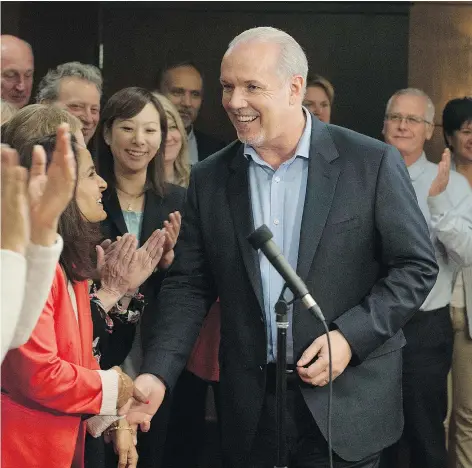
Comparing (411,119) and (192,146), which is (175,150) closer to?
(192,146)

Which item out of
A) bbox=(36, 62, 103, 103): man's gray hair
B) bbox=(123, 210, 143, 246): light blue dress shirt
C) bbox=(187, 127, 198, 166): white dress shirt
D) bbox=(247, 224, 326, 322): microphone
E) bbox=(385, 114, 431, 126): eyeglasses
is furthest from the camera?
bbox=(187, 127, 198, 166): white dress shirt

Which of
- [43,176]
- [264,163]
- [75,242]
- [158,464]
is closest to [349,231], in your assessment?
[264,163]

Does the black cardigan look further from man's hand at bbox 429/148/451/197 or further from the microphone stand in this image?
the microphone stand

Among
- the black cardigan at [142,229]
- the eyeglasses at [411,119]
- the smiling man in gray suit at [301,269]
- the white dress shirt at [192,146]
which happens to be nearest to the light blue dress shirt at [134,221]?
the black cardigan at [142,229]

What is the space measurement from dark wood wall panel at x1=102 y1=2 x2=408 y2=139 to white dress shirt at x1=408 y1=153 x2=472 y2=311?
1.38 m

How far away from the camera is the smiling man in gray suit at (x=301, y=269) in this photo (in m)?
2.56

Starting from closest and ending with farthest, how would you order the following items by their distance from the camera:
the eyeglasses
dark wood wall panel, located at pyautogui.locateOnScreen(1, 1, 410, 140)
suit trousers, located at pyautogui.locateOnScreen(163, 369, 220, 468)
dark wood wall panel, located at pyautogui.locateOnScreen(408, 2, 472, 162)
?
1. suit trousers, located at pyautogui.locateOnScreen(163, 369, 220, 468)
2. the eyeglasses
3. dark wood wall panel, located at pyautogui.locateOnScreen(408, 2, 472, 162)
4. dark wood wall panel, located at pyautogui.locateOnScreen(1, 1, 410, 140)

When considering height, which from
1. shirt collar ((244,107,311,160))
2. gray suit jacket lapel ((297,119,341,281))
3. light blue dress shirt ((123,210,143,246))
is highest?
shirt collar ((244,107,311,160))

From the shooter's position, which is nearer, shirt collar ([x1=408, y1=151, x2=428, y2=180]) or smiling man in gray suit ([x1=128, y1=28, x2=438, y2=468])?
smiling man in gray suit ([x1=128, y1=28, x2=438, y2=468])

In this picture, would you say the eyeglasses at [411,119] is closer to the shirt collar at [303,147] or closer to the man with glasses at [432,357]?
the man with glasses at [432,357]

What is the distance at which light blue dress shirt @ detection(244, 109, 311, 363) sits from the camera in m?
2.61

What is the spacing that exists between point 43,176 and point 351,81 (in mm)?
4021

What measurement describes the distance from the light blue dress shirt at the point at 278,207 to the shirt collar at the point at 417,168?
160cm

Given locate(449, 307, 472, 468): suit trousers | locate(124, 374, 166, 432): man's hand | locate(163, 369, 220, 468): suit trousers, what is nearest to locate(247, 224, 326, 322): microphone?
locate(124, 374, 166, 432): man's hand
